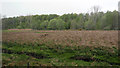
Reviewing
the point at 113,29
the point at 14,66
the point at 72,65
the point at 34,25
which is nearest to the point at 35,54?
the point at 14,66

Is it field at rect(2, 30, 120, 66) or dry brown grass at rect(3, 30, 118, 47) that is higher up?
dry brown grass at rect(3, 30, 118, 47)

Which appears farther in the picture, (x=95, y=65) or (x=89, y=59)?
(x=89, y=59)

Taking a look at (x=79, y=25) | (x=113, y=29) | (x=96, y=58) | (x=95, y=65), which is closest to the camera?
(x=95, y=65)

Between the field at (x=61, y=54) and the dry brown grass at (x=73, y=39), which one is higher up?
the dry brown grass at (x=73, y=39)

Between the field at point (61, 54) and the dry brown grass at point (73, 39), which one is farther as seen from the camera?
the dry brown grass at point (73, 39)

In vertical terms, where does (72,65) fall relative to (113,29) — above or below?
below

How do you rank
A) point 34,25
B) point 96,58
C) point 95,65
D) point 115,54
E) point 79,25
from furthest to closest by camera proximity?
point 79,25, point 34,25, point 115,54, point 96,58, point 95,65

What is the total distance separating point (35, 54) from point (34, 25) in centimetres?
4424

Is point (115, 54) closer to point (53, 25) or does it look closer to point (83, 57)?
point (83, 57)

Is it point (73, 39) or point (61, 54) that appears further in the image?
point (73, 39)

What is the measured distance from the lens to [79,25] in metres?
66.9

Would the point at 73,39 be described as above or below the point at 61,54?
above

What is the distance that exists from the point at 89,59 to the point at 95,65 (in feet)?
6.36

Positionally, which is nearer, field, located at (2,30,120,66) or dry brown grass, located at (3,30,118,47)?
field, located at (2,30,120,66)
